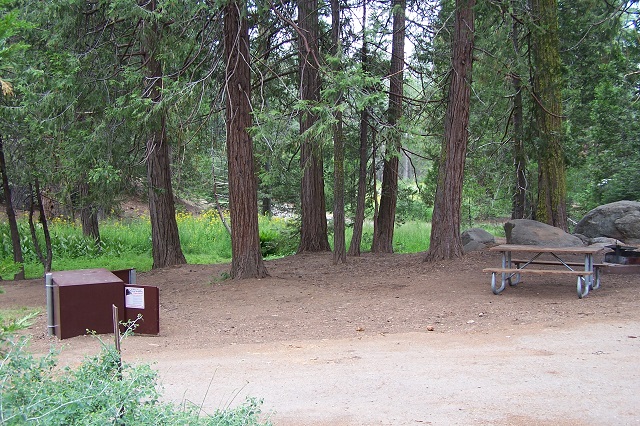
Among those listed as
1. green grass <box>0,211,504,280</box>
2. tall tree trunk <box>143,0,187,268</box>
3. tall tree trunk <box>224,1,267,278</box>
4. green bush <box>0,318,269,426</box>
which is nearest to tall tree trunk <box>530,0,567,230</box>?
tall tree trunk <box>224,1,267,278</box>

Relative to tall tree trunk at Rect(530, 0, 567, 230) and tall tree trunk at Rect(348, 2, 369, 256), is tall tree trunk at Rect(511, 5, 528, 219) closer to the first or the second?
tall tree trunk at Rect(530, 0, 567, 230)

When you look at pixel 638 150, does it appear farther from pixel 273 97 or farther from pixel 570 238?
pixel 273 97

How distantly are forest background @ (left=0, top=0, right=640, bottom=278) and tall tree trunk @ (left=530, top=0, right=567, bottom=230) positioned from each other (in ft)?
0.15

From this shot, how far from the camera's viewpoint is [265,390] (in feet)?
19.1

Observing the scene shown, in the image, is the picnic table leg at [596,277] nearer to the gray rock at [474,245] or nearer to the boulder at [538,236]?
the boulder at [538,236]

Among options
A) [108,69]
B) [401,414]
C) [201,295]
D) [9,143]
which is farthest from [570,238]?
[9,143]

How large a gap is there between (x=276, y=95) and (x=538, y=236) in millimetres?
7534

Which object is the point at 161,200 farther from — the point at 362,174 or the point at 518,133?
the point at 518,133

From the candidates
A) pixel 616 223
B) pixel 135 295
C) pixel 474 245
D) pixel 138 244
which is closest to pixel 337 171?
pixel 474 245

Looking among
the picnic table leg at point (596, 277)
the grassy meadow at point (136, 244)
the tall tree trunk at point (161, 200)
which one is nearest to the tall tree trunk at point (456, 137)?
the picnic table leg at point (596, 277)

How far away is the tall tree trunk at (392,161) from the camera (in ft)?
48.6

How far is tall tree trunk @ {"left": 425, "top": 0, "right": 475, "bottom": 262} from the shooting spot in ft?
41.8

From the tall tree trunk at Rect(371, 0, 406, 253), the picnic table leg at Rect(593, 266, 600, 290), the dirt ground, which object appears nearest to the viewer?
the dirt ground

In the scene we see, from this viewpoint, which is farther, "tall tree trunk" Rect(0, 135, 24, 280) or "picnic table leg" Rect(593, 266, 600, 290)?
"tall tree trunk" Rect(0, 135, 24, 280)
